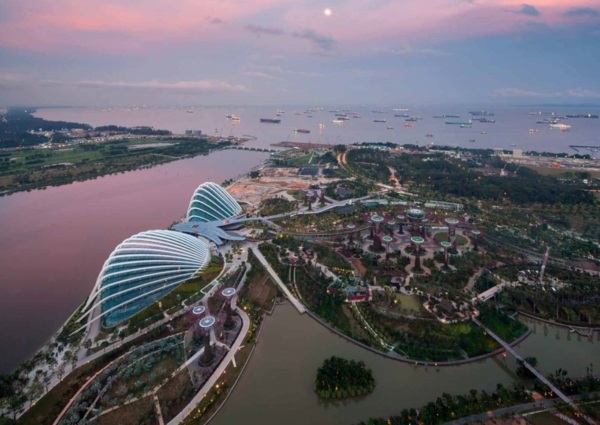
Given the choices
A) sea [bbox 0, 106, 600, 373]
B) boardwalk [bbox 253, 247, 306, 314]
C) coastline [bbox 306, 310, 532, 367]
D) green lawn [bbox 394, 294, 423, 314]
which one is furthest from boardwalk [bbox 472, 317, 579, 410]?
sea [bbox 0, 106, 600, 373]

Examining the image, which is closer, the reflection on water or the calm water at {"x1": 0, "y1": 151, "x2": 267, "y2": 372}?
the reflection on water

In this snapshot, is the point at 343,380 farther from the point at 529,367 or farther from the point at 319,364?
the point at 529,367

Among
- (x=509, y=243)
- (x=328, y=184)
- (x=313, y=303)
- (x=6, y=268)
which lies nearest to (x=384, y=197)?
(x=328, y=184)

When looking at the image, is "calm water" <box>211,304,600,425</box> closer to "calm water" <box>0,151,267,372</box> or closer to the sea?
the sea

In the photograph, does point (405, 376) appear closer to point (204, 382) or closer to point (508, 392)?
point (508, 392)

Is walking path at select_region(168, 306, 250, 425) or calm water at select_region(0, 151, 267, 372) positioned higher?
calm water at select_region(0, 151, 267, 372)

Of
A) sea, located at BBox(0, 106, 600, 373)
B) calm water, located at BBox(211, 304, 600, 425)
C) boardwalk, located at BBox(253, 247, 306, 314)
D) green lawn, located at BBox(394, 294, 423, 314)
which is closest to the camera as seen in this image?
calm water, located at BBox(211, 304, 600, 425)
